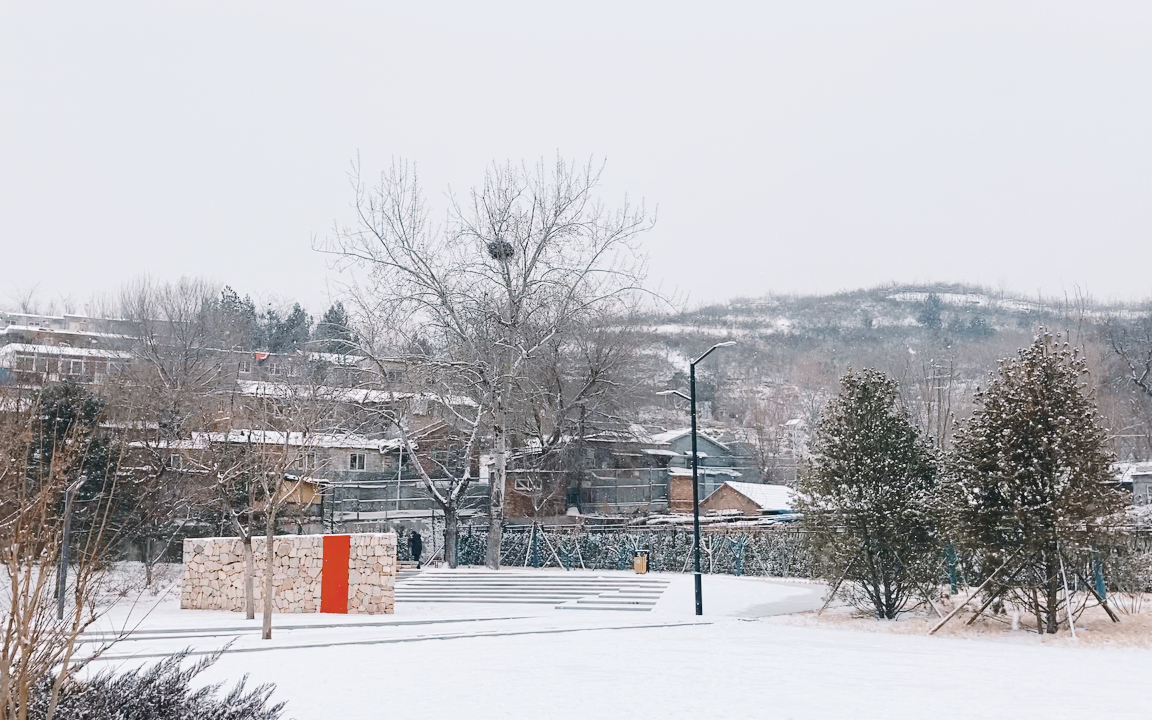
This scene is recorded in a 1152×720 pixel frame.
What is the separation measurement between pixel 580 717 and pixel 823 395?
259ft

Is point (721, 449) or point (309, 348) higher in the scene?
point (309, 348)

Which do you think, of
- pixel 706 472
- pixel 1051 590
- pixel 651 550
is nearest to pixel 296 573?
→ pixel 651 550

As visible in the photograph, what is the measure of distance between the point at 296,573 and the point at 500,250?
13468mm

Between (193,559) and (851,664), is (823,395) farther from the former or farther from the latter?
(851,664)

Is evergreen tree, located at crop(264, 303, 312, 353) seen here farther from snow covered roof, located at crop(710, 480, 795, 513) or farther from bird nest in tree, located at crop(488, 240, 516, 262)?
bird nest in tree, located at crop(488, 240, 516, 262)

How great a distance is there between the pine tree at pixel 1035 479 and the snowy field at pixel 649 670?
1.64 metres

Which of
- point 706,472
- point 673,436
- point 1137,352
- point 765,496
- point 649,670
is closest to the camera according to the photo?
point 649,670

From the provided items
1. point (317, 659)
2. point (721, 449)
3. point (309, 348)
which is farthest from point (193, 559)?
point (721, 449)

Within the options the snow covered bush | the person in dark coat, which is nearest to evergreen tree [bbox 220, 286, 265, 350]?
the person in dark coat

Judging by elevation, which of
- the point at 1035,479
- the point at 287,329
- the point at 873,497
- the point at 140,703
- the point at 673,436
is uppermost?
the point at 287,329

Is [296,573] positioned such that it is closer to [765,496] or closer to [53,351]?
[765,496]

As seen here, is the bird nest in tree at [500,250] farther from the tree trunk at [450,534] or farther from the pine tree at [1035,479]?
the pine tree at [1035,479]

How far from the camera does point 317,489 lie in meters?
37.8

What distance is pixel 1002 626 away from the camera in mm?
18078
